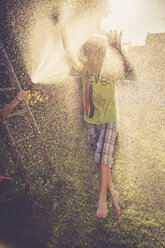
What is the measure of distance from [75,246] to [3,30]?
4.77m

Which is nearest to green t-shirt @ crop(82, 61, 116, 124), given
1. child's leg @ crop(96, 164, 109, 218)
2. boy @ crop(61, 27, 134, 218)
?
boy @ crop(61, 27, 134, 218)

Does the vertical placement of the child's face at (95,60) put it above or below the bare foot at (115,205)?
above

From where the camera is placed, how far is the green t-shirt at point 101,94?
7.01ft

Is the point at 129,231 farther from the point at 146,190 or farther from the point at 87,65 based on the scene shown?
the point at 87,65

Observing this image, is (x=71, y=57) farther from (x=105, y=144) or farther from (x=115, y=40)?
(x=105, y=144)

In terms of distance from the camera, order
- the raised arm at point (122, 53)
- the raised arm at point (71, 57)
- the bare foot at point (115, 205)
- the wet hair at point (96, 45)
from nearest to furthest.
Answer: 1. the wet hair at point (96, 45)
2. the raised arm at point (122, 53)
3. the bare foot at point (115, 205)
4. the raised arm at point (71, 57)

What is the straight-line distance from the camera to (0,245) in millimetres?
2100

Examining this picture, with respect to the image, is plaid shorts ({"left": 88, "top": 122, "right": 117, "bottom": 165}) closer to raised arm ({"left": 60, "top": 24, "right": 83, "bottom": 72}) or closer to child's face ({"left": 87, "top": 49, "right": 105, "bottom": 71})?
child's face ({"left": 87, "top": 49, "right": 105, "bottom": 71})

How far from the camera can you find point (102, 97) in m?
2.17

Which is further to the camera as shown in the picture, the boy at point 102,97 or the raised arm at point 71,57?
the raised arm at point 71,57

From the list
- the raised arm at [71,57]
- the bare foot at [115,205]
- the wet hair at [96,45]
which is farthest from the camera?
the raised arm at [71,57]

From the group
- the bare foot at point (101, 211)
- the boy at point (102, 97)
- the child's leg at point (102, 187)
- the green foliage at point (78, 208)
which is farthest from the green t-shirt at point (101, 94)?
the green foliage at point (78, 208)

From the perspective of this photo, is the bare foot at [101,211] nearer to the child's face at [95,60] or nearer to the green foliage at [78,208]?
the green foliage at [78,208]

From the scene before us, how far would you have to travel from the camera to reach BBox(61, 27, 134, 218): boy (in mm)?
2035
